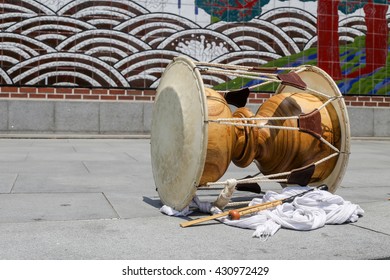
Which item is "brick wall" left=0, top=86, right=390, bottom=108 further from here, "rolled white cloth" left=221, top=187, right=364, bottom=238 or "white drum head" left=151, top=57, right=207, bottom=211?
"rolled white cloth" left=221, top=187, right=364, bottom=238

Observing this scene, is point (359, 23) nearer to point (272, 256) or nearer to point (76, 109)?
point (76, 109)

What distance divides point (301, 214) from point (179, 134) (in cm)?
129

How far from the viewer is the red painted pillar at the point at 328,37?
640 inches

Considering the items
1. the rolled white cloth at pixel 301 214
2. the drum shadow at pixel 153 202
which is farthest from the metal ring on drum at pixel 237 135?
the rolled white cloth at pixel 301 214

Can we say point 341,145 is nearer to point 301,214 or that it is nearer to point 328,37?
point 301,214

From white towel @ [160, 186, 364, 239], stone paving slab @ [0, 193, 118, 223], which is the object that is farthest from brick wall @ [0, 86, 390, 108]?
white towel @ [160, 186, 364, 239]

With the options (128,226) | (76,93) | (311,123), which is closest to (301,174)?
(311,123)

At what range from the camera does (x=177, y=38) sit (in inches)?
603

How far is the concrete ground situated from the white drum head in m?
0.29

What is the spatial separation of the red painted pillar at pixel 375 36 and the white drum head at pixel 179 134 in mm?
12760

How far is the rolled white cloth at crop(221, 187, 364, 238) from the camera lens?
446 centimetres

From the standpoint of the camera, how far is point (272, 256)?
365 cm

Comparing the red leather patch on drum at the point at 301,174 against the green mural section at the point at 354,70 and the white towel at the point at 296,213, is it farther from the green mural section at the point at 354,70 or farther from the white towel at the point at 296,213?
the green mural section at the point at 354,70

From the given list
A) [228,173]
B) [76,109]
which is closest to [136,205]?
[228,173]
